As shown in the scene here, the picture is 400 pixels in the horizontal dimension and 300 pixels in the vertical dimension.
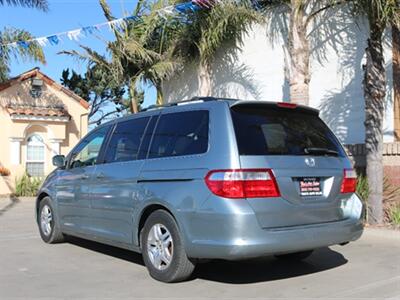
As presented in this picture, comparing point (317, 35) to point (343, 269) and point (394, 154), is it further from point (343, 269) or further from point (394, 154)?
point (343, 269)

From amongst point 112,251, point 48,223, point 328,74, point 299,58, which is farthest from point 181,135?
point 328,74

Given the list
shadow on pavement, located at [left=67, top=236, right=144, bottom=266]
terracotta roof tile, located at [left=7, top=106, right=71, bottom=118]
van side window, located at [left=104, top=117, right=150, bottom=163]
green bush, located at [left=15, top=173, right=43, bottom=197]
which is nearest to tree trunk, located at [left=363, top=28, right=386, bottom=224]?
shadow on pavement, located at [left=67, top=236, right=144, bottom=266]

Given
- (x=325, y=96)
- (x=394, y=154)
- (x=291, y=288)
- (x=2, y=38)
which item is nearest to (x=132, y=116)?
(x=291, y=288)

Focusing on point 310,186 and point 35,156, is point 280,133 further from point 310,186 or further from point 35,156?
point 35,156

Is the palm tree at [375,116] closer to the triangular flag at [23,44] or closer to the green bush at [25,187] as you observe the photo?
the triangular flag at [23,44]

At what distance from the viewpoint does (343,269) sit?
6684 mm

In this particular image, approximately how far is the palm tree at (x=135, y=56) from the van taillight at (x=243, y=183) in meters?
10.0

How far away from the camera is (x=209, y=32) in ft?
46.8

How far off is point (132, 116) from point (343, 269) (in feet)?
10.7

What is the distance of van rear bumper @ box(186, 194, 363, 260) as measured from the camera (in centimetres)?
528

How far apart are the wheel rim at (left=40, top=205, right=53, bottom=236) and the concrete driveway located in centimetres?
26

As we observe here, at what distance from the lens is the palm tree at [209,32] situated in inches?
535

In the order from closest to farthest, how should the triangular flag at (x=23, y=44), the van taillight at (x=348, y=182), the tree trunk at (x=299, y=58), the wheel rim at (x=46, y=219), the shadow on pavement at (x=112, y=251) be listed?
the van taillight at (x=348, y=182), the shadow on pavement at (x=112, y=251), the wheel rim at (x=46, y=219), the tree trunk at (x=299, y=58), the triangular flag at (x=23, y=44)

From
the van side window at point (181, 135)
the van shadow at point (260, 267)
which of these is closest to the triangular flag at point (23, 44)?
the van shadow at point (260, 267)
